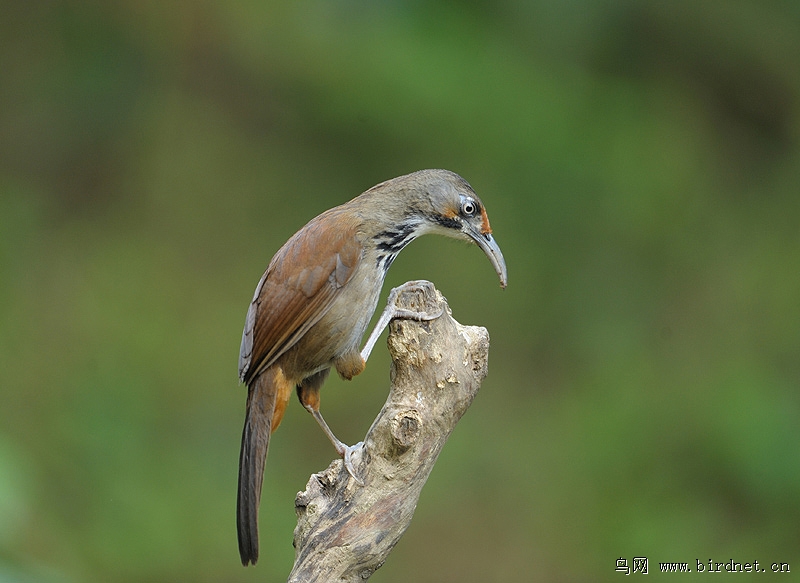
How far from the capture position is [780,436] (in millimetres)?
6543

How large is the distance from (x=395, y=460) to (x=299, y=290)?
0.90 metres

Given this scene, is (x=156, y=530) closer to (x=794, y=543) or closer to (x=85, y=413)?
(x=85, y=413)

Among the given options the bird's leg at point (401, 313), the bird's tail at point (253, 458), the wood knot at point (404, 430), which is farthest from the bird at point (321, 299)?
the wood knot at point (404, 430)

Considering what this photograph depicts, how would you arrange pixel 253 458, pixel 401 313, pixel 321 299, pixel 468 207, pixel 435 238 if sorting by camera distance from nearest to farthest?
1. pixel 401 313
2. pixel 253 458
3. pixel 321 299
4. pixel 468 207
5. pixel 435 238

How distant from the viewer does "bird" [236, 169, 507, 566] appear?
3916 mm

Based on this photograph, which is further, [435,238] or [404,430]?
[435,238]

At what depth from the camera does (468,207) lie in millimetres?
4148

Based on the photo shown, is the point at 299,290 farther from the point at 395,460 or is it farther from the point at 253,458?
the point at 395,460

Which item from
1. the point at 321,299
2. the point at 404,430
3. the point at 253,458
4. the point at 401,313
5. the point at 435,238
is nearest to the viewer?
the point at 404,430

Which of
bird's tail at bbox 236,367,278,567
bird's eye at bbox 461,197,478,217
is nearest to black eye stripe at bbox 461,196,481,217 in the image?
bird's eye at bbox 461,197,478,217

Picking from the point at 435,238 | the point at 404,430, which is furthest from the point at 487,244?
the point at 435,238

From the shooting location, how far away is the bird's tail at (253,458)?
3.76 m

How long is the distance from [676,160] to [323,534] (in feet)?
16.6

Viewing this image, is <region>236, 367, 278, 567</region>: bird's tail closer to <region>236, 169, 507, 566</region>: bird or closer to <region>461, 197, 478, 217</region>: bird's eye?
<region>236, 169, 507, 566</region>: bird
